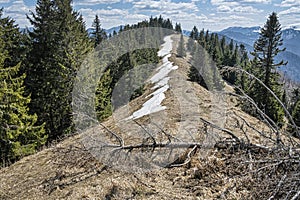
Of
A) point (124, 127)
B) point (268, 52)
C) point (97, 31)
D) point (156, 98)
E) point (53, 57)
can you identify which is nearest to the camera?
point (124, 127)

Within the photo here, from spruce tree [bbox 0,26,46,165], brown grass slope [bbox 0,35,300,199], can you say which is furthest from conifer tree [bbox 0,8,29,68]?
brown grass slope [bbox 0,35,300,199]

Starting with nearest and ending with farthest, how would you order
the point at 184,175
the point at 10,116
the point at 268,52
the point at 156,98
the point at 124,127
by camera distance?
the point at 184,175 < the point at 124,127 < the point at 10,116 < the point at 156,98 < the point at 268,52

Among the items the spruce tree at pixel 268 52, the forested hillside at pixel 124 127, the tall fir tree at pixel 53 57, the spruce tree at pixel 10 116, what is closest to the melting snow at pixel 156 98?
the forested hillside at pixel 124 127

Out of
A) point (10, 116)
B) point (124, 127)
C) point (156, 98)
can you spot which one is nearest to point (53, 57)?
point (10, 116)

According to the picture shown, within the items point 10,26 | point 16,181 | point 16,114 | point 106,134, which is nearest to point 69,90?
point 16,114

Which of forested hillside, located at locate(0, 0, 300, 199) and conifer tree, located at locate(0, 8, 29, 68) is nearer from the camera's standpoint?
forested hillside, located at locate(0, 0, 300, 199)

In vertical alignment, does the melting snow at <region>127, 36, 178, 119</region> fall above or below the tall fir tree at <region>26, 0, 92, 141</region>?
below

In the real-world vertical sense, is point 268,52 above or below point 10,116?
above

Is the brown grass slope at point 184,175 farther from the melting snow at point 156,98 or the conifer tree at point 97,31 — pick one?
the conifer tree at point 97,31

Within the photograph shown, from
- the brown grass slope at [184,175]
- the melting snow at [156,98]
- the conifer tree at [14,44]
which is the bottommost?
the melting snow at [156,98]

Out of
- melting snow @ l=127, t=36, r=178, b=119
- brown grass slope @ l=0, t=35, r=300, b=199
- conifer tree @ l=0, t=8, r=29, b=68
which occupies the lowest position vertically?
melting snow @ l=127, t=36, r=178, b=119

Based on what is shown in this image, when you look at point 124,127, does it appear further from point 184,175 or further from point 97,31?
point 97,31

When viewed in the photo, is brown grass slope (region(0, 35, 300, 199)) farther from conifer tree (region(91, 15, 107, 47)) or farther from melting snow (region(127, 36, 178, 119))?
conifer tree (region(91, 15, 107, 47))

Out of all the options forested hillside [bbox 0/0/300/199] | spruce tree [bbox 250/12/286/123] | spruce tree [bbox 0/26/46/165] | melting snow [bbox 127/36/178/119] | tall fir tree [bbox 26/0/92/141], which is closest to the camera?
forested hillside [bbox 0/0/300/199]
